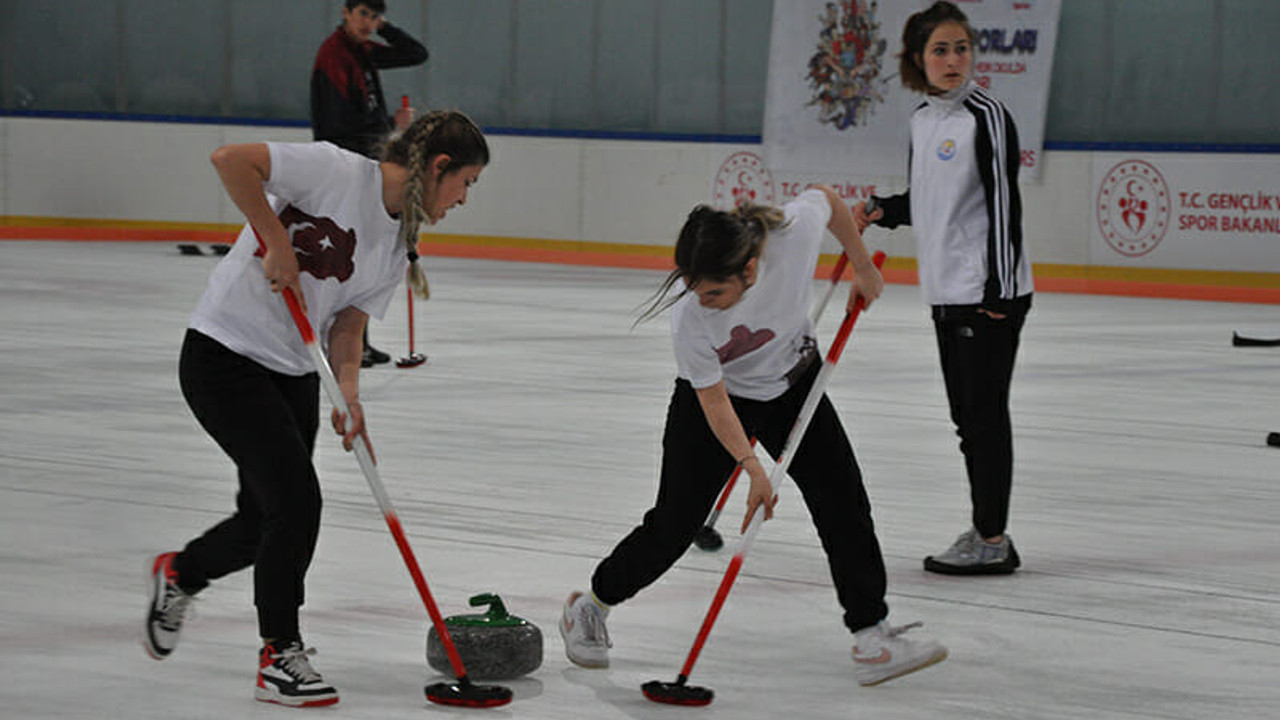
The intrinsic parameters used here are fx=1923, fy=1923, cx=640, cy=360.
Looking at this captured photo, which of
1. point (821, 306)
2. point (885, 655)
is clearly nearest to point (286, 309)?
point (885, 655)

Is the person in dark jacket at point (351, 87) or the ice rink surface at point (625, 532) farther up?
the person in dark jacket at point (351, 87)

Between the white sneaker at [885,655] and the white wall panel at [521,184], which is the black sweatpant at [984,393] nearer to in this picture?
the white sneaker at [885,655]

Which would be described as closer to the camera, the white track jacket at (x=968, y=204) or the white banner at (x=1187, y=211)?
the white track jacket at (x=968, y=204)

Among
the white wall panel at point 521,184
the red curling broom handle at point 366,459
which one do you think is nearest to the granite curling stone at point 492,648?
the red curling broom handle at point 366,459

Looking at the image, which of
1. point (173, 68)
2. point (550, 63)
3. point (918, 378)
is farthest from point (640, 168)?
point (918, 378)

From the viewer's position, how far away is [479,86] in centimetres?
1758

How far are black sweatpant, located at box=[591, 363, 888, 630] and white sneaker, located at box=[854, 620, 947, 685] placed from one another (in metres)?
0.03

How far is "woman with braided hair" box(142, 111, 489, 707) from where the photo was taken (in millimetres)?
3352

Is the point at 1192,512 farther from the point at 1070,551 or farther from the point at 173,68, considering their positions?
the point at 173,68

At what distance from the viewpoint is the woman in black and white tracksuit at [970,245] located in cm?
449

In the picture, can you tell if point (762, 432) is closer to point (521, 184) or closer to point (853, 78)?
point (853, 78)

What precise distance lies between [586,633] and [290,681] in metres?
0.62

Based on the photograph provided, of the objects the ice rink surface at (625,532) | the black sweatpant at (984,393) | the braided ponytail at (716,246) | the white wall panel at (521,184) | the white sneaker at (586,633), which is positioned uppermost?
the braided ponytail at (716,246)

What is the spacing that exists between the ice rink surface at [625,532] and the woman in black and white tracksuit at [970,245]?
25 centimetres
